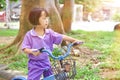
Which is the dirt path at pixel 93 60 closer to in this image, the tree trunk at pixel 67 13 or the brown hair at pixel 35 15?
the brown hair at pixel 35 15

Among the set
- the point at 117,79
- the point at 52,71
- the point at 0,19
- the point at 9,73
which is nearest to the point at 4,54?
the point at 9,73

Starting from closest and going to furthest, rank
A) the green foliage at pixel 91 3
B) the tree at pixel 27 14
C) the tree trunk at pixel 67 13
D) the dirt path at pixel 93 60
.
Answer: the dirt path at pixel 93 60 < the tree at pixel 27 14 < the tree trunk at pixel 67 13 < the green foliage at pixel 91 3

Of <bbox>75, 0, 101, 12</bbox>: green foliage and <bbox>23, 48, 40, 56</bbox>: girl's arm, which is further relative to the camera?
<bbox>75, 0, 101, 12</bbox>: green foliage

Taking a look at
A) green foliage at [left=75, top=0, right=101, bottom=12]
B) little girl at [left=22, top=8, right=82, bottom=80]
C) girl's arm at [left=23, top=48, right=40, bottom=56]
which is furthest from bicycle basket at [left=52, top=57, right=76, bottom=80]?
green foliage at [left=75, top=0, right=101, bottom=12]

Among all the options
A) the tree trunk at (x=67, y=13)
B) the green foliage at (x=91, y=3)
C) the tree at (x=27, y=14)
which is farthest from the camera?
the green foliage at (x=91, y=3)

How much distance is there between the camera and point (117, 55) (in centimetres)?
720

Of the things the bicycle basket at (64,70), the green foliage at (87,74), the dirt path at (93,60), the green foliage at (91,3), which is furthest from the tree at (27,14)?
the green foliage at (91,3)

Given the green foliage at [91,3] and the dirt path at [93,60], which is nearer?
the dirt path at [93,60]

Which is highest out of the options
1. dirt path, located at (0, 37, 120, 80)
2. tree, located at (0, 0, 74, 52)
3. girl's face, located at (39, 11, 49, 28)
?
girl's face, located at (39, 11, 49, 28)

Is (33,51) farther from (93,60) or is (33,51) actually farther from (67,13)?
(67,13)

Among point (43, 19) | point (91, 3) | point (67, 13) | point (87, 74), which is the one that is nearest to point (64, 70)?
point (43, 19)

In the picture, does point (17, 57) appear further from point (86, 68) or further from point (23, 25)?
point (86, 68)

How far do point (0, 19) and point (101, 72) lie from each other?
3146cm

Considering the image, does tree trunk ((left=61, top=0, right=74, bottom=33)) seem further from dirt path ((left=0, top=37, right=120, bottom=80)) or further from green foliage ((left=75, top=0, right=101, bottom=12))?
green foliage ((left=75, top=0, right=101, bottom=12))
